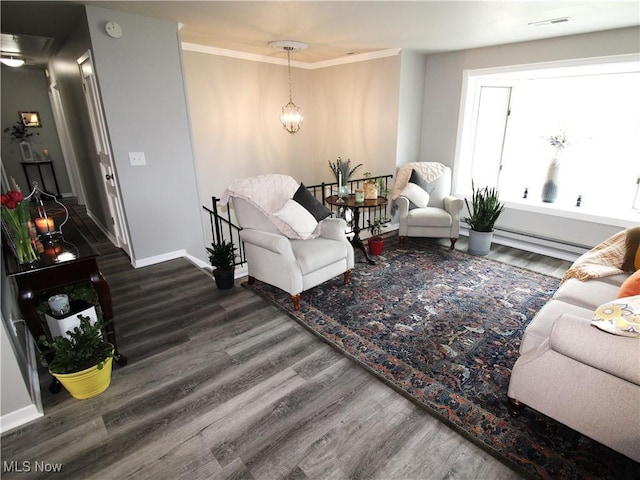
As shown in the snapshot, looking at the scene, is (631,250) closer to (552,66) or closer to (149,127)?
(552,66)

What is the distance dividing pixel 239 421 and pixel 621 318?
191 cm

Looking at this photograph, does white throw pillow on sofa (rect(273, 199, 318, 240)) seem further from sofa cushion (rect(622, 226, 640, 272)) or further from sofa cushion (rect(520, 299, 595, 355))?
sofa cushion (rect(622, 226, 640, 272))

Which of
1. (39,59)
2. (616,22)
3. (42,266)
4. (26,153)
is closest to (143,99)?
(42,266)

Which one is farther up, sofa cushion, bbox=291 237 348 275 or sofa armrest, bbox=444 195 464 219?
sofa armrest, bbox=444 195 464 219

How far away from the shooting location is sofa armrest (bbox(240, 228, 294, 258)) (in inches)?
111

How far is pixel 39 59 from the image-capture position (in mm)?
5516

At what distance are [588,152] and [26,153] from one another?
31.7ft

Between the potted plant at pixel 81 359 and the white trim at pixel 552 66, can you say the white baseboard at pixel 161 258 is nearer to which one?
the potted plant at pixel 81 359

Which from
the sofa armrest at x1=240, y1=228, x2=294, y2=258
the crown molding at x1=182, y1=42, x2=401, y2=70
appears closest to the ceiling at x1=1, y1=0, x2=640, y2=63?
the crown molding at x1=182, y1=42, x2=401, y2=70

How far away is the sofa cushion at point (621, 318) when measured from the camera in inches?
56.0

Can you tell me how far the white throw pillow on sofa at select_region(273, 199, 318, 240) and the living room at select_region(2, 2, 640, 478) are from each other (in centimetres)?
138

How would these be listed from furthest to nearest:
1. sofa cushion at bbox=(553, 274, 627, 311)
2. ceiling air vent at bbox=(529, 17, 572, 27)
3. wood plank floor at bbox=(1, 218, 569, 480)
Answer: ceiling air vent at bbox=(529, 17, 572, 27), sofa cushion at bbox=(553, 274, 627, 311), wood plank floor at bbox=(1, 218, 569, 480)

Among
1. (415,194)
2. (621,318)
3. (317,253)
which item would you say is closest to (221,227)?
(317,253)

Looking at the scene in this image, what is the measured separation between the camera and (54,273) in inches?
77.4
